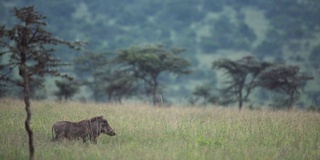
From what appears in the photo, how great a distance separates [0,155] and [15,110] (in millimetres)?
7418

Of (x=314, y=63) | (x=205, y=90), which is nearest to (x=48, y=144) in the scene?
(x=205, y=90)

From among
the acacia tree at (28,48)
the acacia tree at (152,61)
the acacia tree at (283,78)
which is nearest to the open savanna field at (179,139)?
the acacia tree at (28,48)

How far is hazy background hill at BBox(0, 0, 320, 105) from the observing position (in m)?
116

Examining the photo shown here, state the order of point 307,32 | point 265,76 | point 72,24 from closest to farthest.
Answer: point 265,76 < point 307,32 < point 72,24

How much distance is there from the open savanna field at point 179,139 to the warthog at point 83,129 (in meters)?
0.23

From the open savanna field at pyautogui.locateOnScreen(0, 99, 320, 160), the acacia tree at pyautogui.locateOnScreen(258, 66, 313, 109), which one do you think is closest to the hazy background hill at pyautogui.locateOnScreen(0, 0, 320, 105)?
the acacia tree at pyautogui.locateOnScreen(258, 66, 313, 109)

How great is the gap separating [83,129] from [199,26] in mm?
149225

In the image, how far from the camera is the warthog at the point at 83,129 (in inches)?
419

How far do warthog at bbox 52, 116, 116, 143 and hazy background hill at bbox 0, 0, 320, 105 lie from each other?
280 feet

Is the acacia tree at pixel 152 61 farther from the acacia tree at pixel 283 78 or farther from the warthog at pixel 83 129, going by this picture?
the warthog at pixel 83 129

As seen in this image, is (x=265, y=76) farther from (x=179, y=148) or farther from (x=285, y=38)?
(x=285, y=38)

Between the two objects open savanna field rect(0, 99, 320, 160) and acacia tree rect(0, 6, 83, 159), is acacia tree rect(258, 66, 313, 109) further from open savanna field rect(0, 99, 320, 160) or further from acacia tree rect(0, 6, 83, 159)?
acacia tree rect(0, 6, 83, 159)

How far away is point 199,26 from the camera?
518 ft

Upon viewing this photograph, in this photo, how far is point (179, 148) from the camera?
9.60 metres
